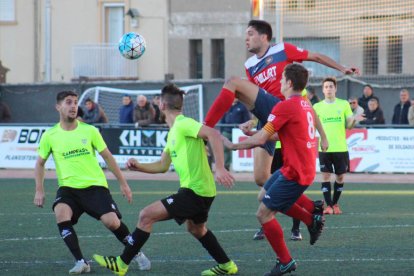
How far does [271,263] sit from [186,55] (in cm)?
2626

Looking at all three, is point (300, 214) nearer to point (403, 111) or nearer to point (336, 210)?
point (336, 210)

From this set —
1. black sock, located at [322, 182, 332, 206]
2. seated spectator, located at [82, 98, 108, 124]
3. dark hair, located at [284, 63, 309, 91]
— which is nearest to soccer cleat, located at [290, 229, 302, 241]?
dark hair, located at [284, 63, 309, 91]

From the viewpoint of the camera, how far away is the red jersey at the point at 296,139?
895cm

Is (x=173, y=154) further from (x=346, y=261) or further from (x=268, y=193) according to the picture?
(x=346, y=261)

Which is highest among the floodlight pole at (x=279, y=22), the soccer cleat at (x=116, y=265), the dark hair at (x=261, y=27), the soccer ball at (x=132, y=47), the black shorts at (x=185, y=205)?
the floodlight pole at (x=279, y=22)

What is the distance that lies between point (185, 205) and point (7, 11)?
29.5m

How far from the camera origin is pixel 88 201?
32.1 feet

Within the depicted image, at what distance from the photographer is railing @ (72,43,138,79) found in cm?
3584

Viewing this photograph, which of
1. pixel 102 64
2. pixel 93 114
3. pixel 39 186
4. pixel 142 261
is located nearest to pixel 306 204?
pixel 142 261

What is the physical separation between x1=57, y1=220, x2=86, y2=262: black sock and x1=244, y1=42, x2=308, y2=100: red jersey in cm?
257

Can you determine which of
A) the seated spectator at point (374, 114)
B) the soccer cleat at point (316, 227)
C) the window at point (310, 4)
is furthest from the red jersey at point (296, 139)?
the window at point (310, 4)

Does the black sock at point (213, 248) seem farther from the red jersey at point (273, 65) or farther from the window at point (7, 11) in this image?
the window at point (7, 11)

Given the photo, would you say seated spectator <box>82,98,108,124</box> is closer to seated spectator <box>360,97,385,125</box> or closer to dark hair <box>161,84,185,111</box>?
seated spectator <box>360,97,385,125</box>

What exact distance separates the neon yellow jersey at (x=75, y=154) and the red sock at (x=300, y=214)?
5.97 feet
